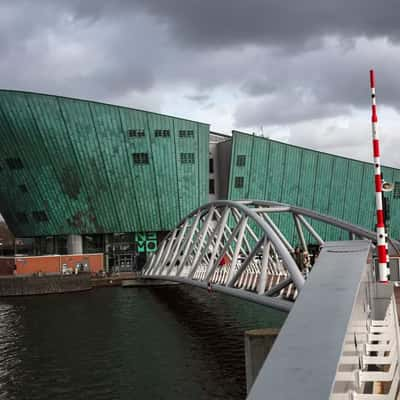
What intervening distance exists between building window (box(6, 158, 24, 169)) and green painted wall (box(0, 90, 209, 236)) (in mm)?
356

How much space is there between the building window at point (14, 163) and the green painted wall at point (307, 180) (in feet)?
84.4

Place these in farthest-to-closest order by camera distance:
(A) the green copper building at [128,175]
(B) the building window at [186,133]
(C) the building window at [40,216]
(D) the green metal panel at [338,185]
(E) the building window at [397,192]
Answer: (E) the building window at [397,192] → (D) the green metal panel at [338,185] → (B) the building window at [186,133] → (C) the building window at [40,216] → (A) the green copper building at [128,175]

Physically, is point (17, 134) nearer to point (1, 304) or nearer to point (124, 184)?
point (124, 184)

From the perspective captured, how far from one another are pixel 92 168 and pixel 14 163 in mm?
9095

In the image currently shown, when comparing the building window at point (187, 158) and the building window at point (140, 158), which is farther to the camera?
the building window at point (187, 158)

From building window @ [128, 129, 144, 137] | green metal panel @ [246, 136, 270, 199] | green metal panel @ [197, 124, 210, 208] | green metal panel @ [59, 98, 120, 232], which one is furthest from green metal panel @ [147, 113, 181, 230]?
green metal panel @ [246, 136, 270, 199]

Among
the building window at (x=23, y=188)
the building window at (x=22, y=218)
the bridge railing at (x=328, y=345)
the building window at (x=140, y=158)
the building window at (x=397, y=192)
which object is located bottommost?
the building window at (x=22, y=218)

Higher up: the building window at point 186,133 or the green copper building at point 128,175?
the building window at point 186,133

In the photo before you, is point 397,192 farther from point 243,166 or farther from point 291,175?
point 243,166

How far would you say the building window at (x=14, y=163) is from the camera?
6456cm

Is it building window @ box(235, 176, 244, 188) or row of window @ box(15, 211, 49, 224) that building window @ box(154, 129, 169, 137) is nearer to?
building window @ box(235, 176, 244, 188)

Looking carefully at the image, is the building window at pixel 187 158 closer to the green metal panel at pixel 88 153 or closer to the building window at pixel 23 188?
the green metal panel at pixel 88 153

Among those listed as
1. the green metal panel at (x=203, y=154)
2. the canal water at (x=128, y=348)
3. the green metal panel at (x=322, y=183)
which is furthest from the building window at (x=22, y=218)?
the green metal panel at (x=322, y=183)

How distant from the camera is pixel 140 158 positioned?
2625 inches
